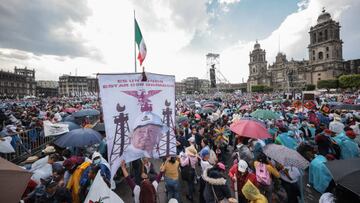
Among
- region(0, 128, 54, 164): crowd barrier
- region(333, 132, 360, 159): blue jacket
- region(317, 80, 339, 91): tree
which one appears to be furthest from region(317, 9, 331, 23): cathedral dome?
region(0, 128, 54, 164): crowd barrier

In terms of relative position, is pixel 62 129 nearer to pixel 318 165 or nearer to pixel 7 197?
pixel 7 197

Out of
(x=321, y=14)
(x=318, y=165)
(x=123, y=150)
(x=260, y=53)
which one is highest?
(x=321, y=14)

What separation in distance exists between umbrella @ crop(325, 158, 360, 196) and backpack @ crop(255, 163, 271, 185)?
1.08 m

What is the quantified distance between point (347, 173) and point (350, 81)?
222 ft

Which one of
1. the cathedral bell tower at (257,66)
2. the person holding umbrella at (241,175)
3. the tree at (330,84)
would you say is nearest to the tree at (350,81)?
the tree at (330,84)

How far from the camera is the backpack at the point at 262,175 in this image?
375cm

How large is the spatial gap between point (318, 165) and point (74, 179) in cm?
537

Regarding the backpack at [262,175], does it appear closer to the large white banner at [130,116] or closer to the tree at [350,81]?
the large white banner at [130,116]

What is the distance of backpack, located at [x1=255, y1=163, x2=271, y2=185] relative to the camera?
12.3ft

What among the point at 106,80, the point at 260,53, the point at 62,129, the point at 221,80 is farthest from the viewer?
the point at 260,53

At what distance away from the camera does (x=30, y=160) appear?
452 cm

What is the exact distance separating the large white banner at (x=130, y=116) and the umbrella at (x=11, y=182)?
113 centimetres

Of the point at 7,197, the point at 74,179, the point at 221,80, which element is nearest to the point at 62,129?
the point at 74,179

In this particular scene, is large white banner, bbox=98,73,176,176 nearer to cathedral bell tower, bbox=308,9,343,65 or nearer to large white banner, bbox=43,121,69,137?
large white banner, bbox=43,121,69,137
